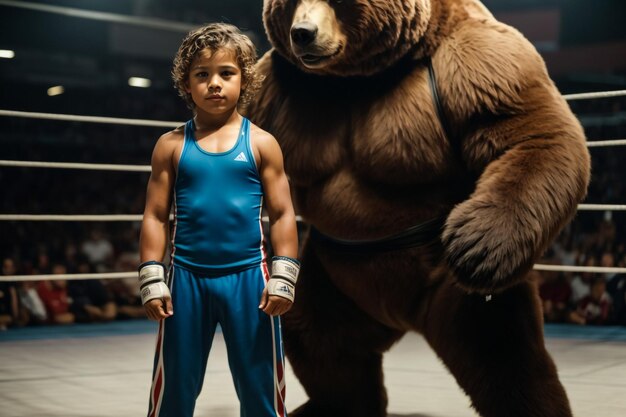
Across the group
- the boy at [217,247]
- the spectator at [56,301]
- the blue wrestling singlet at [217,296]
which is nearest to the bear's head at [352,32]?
the boy at [217,247]

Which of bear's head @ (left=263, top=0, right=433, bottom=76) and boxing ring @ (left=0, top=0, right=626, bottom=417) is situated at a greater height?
bear's head @ (left=263, top=0, right=433, bottom=76)

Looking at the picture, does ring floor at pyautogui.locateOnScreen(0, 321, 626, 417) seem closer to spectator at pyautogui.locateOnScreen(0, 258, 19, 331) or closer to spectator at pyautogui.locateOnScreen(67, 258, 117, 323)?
spectator at pyautogui.locateOnScreen(0, 258, 19, 331)

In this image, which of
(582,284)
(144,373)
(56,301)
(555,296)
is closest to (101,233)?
(56,301)

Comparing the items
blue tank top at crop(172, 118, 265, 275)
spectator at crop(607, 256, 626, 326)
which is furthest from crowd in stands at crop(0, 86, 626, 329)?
blue tank top at crop(172, 118, 265, 275)

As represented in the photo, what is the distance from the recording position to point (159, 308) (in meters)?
1.49

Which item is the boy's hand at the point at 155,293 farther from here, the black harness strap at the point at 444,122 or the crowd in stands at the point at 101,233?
the crowd in stands at the point at 101,233

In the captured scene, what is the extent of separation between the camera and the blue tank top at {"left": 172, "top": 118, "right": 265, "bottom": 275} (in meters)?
1.54

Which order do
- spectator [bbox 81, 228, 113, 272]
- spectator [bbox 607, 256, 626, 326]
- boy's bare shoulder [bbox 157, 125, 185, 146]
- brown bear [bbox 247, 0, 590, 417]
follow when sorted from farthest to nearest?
spectator [bbox 81, 228, 113, 272] → spectator [bbox 607, 256, 626, 326] → brown bear [bbox 247, 0, 590, 417] → boy's bare shoulder [bbox 157, 125, 185, 146]

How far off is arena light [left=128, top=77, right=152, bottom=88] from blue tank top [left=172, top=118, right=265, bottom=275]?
241 inches

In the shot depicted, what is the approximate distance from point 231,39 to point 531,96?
2.20ft

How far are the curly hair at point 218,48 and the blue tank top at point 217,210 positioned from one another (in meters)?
0.13

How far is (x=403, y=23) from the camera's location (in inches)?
73.2

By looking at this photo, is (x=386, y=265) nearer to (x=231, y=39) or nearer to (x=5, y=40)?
(x=231, y=39)

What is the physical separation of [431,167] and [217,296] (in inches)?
22.7
